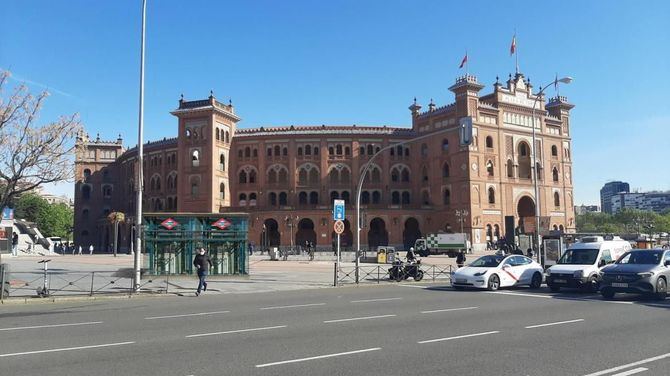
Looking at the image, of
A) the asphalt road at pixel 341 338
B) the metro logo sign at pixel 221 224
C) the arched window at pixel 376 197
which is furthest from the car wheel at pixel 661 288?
the arched window at pixel 376 197

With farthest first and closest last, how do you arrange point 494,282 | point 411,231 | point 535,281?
point 411,231, point 535,281, point 494,282

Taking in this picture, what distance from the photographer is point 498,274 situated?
19.8 m

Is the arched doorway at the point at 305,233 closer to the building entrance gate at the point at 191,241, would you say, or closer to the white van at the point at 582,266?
the building entrance gate at the point at 191,241

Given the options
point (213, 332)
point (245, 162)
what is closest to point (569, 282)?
point (213, 332)

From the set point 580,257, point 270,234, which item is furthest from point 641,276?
point 270,234

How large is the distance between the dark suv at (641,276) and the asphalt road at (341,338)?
1.67ft

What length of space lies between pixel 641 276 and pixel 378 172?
55948 millimetres

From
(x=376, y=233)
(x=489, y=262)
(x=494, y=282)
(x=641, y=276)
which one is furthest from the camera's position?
(x=376, y=233)

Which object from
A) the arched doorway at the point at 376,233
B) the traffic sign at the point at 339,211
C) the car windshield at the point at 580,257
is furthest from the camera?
the arched doorway at the point at 376,233

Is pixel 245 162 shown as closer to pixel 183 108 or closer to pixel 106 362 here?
pixel 183 108

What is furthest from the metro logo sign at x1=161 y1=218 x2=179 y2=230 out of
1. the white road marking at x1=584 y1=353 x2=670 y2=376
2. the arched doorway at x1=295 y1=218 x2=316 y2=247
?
the arched doorway at x1=295 y1=218 x2=316 y2=247

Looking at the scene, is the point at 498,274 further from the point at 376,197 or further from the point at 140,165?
the point at 376,197

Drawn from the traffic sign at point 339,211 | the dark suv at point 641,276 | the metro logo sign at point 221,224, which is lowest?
the dark suv at point 641,276

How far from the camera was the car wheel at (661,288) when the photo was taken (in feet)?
51.4
